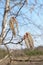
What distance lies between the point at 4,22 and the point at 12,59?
21.6 inches

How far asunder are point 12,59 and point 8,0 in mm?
927

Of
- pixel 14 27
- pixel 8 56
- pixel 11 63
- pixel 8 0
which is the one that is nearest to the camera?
pixel 14 27

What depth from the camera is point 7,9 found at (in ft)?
10.4

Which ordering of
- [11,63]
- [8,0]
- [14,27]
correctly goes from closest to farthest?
[14,27]
[11,63]
[8,0]

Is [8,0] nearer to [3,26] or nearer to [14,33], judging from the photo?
Result: [3,26]

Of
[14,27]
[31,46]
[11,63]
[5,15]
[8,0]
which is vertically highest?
[8,0]

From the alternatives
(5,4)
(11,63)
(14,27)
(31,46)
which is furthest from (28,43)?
(5,4)

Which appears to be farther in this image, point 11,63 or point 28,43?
point 11,63

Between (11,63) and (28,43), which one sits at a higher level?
(28,43)

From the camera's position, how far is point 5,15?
10.8ft

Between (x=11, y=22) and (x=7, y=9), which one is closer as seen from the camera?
(x=11, y=22)

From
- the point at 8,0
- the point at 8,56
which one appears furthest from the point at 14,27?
the point at 8,0

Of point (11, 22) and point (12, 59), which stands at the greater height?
point (11, 22)

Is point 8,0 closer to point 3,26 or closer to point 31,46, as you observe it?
point 3,26
